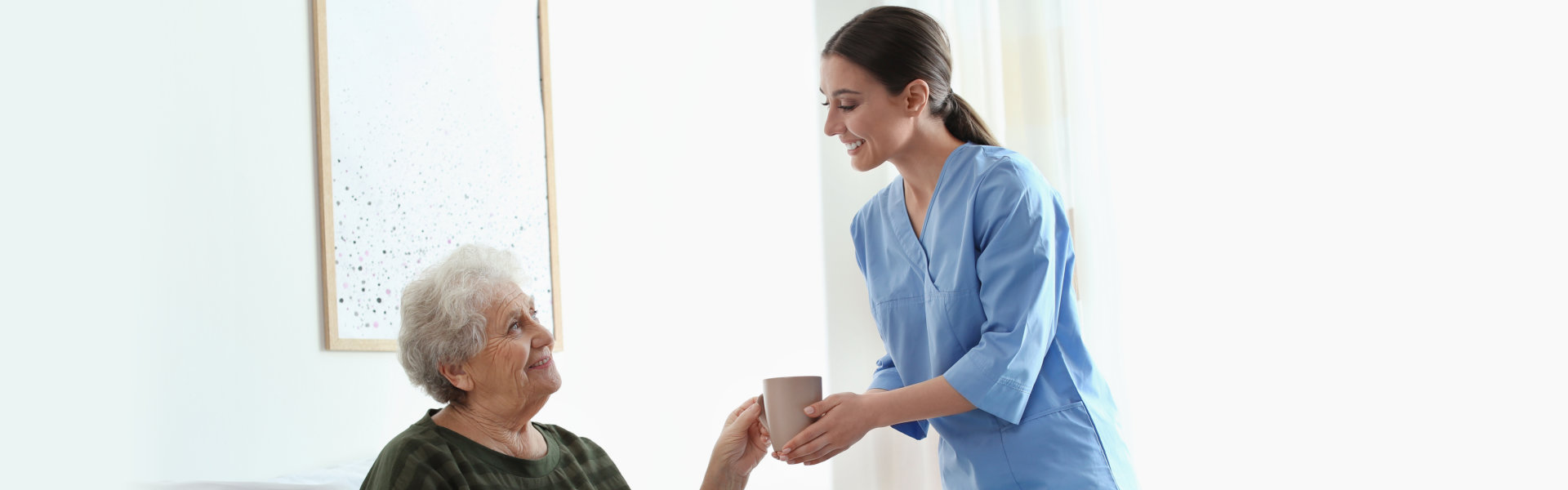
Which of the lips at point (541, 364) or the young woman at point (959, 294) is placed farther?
the lips at point (541, 364)

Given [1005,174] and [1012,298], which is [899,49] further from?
[1012,298]

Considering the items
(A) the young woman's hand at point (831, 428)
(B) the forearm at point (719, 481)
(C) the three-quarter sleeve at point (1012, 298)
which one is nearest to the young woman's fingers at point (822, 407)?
(A) the young woman's hand at point (831, 428)

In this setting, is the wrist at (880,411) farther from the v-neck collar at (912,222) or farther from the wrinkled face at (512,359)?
the wrinkled face at (512,359)

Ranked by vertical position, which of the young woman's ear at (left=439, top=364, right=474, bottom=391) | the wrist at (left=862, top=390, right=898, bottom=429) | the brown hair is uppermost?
the brown hair

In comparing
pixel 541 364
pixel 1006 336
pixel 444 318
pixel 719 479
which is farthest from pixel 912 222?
pixel 444 318

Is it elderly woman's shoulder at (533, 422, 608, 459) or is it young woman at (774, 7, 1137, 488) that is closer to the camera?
young woman at (774, 7, 1137, 488)

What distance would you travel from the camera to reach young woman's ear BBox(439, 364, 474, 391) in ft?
4.46

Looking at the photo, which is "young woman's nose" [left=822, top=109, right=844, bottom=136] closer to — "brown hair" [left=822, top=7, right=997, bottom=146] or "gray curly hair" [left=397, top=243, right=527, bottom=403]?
"brown hair" [left=822, top=7, right=997, bottom=146]

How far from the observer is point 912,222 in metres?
1.51

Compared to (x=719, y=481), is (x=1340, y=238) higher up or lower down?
higher up

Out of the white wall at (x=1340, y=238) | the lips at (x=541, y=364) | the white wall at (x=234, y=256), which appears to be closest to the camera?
the white wall at (x=234, y=256)

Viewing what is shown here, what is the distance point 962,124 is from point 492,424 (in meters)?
0.79

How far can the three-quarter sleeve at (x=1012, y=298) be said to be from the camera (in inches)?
48.3

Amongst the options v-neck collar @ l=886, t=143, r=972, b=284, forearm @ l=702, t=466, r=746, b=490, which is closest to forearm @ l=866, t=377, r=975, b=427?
v-neck collar @ l=886, t=143, r=972, b=284
